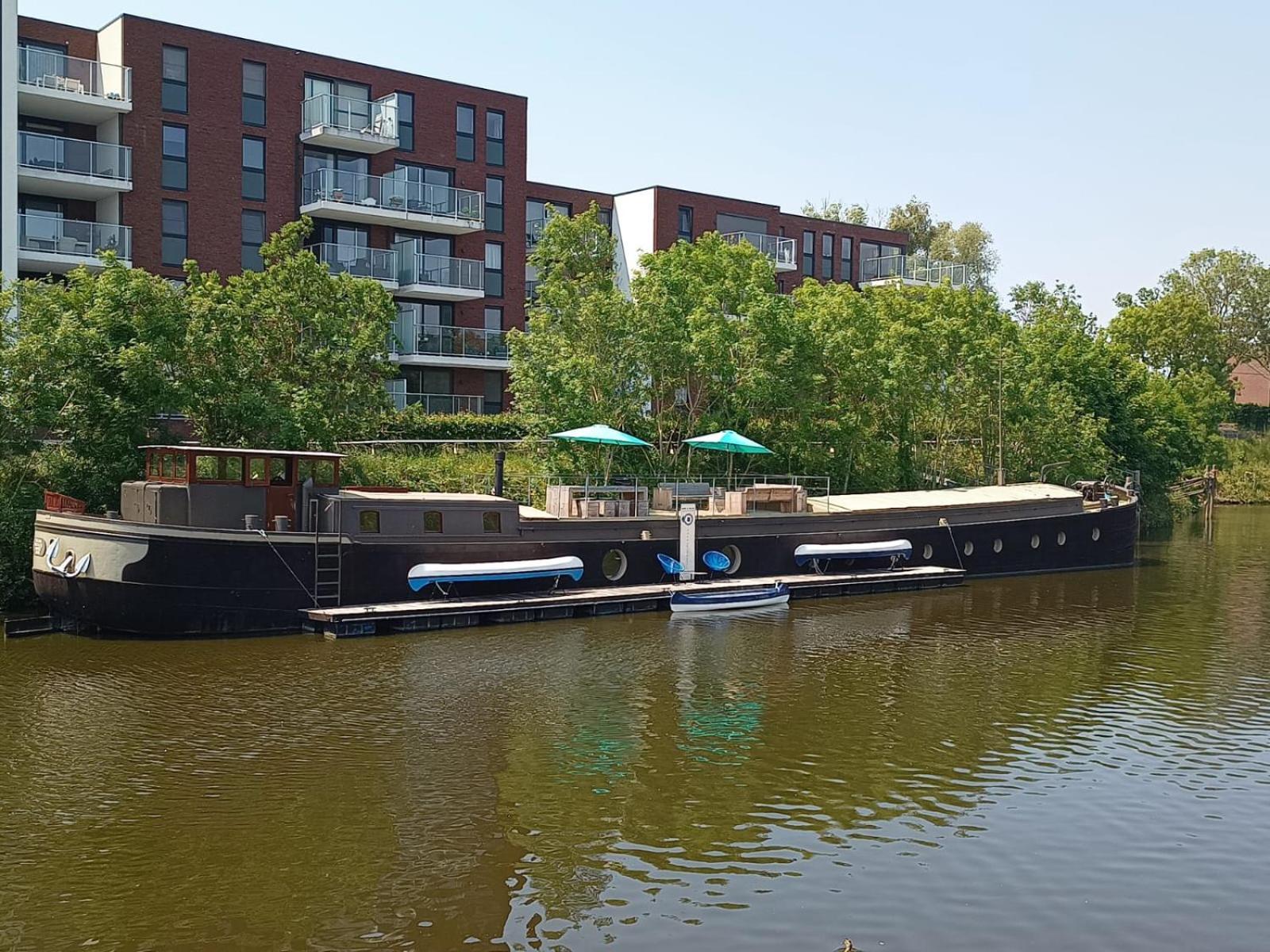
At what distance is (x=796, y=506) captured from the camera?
3572cm

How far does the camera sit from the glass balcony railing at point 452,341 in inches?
1913

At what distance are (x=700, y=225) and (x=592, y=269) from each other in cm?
2153

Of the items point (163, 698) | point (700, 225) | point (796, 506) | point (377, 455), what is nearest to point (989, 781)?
point (163, 698)

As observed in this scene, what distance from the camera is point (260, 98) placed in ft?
151

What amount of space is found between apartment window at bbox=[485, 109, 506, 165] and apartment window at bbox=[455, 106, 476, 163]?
1.96ft

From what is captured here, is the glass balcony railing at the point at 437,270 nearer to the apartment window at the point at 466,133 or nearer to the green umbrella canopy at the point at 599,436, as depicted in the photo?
the apartment window at the point at 466,133

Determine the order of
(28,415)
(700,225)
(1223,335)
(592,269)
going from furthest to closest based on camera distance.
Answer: (1223,335), (700,225), (592,269), (28,415)

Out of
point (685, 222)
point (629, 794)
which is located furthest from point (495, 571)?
point (685, 222)

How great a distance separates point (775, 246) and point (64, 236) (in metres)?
35.7

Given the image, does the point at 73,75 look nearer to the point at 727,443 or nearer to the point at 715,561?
the point at 727,443

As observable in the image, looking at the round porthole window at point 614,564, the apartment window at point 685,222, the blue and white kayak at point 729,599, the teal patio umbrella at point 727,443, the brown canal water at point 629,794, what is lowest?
the brown canal water at point 629,794

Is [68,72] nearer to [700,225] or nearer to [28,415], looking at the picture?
[28,415]

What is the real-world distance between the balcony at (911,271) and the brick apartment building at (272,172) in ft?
83.8

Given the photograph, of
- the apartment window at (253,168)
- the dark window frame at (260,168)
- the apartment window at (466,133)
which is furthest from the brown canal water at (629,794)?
the apartment window at (466,133)
